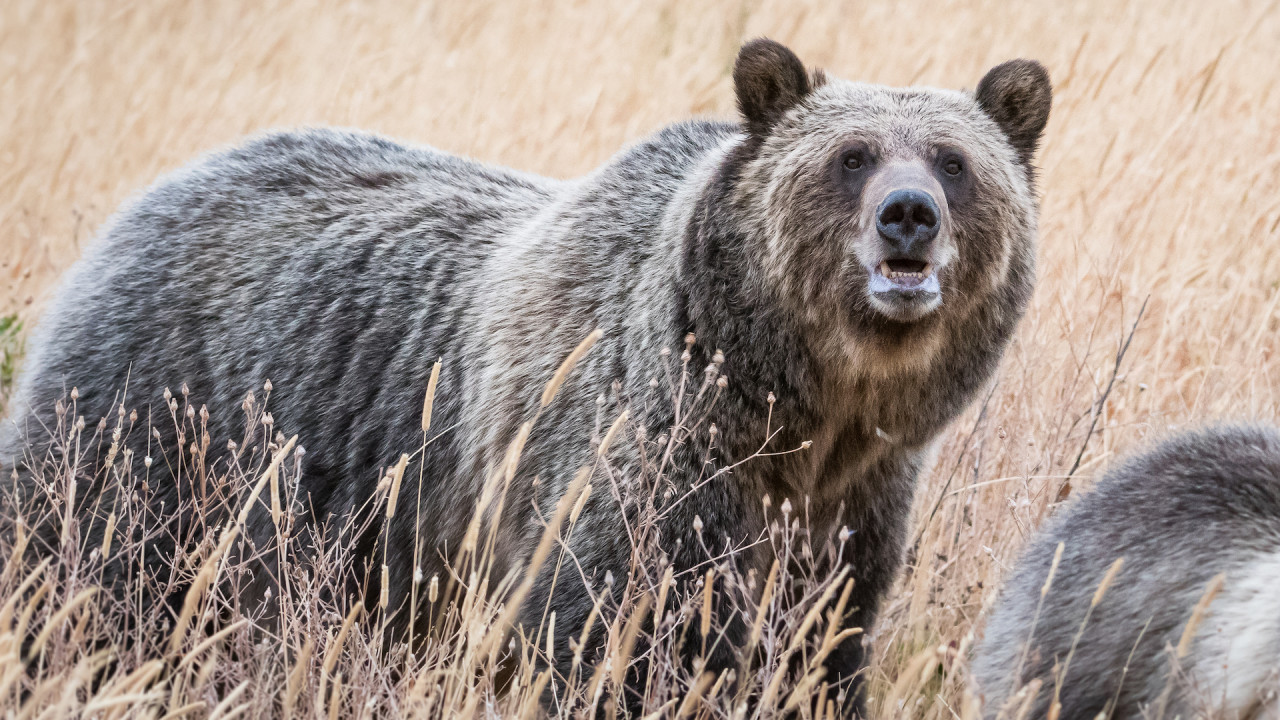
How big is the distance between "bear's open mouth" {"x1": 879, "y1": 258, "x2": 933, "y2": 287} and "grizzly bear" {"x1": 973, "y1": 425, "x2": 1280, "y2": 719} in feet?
2.60

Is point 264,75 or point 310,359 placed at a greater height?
point 264,75

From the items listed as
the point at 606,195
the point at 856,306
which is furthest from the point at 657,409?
the point at 606,195

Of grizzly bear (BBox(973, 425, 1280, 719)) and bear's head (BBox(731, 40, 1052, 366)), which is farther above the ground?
bear's head (BBox(731, 40, 1052, 366))

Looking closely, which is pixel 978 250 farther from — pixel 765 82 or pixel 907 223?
pixel 765 82

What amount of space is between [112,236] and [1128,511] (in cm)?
362

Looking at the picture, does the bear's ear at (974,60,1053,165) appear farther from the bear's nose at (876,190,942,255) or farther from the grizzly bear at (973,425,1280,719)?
the grizzly bear at (973,425,1280,719)

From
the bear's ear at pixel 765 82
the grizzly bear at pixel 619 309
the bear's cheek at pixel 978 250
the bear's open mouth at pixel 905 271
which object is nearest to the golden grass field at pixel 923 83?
the grizzly bear at pixel 619 309

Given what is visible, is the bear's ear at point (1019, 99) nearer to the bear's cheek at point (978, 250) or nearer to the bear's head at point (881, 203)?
the bear's head at point (881, 203)

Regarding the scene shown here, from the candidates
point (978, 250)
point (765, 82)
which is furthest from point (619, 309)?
point (978, 250)

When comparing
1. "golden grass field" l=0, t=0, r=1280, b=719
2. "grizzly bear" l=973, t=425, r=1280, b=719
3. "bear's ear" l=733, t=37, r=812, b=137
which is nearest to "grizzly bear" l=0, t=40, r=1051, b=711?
"bear's ear" l=733, t=37, r=812, b=137

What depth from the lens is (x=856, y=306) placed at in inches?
140

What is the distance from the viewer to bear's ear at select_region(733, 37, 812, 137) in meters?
3.89

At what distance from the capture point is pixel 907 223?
3430 millimetres

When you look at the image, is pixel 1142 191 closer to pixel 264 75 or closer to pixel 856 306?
pixel 856 306
